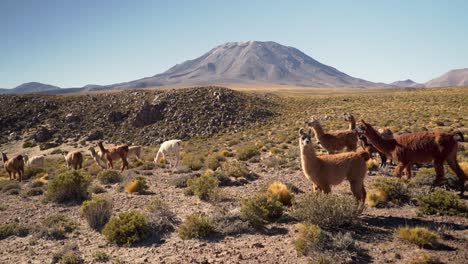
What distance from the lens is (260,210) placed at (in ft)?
27.2

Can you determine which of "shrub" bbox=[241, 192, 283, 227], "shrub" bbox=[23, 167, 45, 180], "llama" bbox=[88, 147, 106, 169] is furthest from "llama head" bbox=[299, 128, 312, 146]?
"shrub" bbox=[23, 167, 45, 180]

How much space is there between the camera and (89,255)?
7500 millimetres

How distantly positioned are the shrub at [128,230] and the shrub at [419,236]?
16.6ft

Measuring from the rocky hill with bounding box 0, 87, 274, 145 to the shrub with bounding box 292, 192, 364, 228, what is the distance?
98.2ft

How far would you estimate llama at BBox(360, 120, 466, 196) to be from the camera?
29.4 ft

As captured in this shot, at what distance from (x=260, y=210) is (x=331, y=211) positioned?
5.37 ft

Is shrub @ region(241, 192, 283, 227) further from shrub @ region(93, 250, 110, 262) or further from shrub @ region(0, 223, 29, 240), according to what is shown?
shrub @ region(0, 223, 29, 240)

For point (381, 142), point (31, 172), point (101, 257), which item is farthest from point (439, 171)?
point (31, 172)

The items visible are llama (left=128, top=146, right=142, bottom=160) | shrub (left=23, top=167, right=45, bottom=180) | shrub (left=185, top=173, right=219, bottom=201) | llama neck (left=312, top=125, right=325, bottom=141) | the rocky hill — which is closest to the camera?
shrub (left=185, top=173, right=219, bottom=201)

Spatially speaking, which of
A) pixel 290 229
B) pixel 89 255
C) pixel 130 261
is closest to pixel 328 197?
pixel 290 229

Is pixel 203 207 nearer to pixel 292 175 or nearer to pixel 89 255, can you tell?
pixel 89 255

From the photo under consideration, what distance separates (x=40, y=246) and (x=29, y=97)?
5353 centimetres

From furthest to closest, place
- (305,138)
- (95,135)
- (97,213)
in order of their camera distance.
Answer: (95,135)
(97,213)
(305,138)

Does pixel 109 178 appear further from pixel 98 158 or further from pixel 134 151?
pixel 134 151
